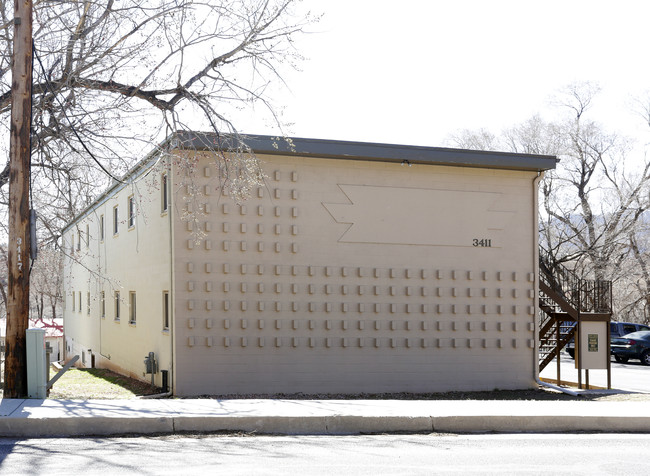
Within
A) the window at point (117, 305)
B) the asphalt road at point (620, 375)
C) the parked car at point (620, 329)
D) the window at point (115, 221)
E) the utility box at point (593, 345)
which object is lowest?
the asphalt road at point (620, 375)

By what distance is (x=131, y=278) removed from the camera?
2191 centimetres

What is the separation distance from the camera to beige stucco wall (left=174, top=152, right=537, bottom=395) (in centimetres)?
1698

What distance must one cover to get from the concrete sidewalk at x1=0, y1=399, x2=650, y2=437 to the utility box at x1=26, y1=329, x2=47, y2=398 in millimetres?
460

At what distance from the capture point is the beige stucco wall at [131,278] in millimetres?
17891

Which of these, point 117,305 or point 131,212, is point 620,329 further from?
point 131,212

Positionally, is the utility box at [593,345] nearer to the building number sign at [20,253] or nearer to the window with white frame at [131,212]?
the window with white frame at [131,212]

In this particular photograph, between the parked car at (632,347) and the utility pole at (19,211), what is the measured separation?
2496cm

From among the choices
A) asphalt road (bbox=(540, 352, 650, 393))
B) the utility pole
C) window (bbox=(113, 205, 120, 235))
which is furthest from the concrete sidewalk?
window (bbox=(113, 205, 120, 235))

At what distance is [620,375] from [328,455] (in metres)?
19.1

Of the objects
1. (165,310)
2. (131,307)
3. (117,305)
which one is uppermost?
(165,310)

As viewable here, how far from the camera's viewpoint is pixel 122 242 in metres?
23.6

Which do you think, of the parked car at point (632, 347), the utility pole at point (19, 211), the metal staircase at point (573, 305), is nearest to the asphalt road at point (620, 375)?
the parked car at point (632, 347)

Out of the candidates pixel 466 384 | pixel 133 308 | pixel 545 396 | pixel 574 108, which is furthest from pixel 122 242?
pixel 574 108

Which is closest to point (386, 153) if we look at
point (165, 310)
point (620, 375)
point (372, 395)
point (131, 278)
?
point (372, 395)
